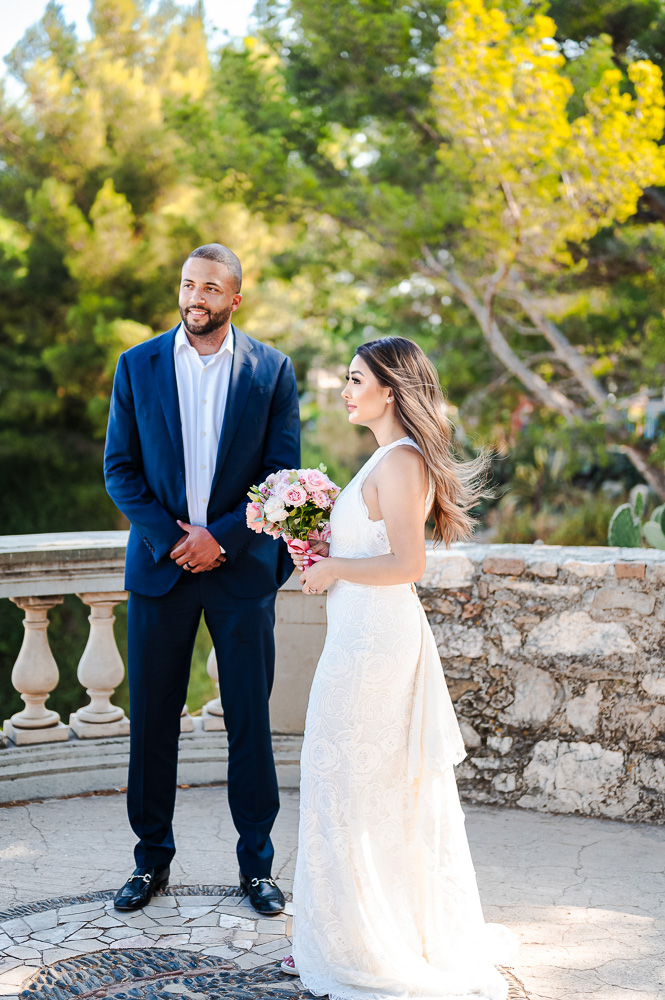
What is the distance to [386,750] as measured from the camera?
2.47 metres

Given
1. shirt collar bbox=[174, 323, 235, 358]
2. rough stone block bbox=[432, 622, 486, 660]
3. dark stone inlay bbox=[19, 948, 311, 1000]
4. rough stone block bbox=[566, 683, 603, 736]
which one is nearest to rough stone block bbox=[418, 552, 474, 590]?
rough stone block bbox=[432, 622, 486, 660]

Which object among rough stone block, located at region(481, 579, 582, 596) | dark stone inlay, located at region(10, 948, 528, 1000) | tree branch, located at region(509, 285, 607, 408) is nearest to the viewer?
dark stone inlay, located at region(10, 948, 528, 1000)

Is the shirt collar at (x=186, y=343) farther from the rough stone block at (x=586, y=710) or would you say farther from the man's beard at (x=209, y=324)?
the rough stone block at (x=586, y=710)

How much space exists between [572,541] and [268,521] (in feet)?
42.0

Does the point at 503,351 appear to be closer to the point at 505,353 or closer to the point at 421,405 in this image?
the point at 505,353

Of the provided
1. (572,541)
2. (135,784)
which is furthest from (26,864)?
(572,541)

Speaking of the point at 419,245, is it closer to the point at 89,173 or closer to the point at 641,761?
the point at 89,173

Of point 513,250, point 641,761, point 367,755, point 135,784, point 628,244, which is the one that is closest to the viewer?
point 367,755

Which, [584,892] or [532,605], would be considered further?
[532,605]

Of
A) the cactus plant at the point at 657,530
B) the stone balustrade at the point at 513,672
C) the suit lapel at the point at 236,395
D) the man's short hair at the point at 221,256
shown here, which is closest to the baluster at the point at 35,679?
the stone balustrade at the point at 513,672

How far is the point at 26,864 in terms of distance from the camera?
320cm

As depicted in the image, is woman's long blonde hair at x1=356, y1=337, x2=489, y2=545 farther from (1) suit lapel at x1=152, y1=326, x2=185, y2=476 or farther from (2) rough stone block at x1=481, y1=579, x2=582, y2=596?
(2) rough stone block at x1=481, y1=579, x2=582, y2=596

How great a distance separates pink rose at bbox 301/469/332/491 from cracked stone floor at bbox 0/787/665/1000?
4.31 ft

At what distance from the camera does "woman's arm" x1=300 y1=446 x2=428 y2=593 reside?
7.88 feet
